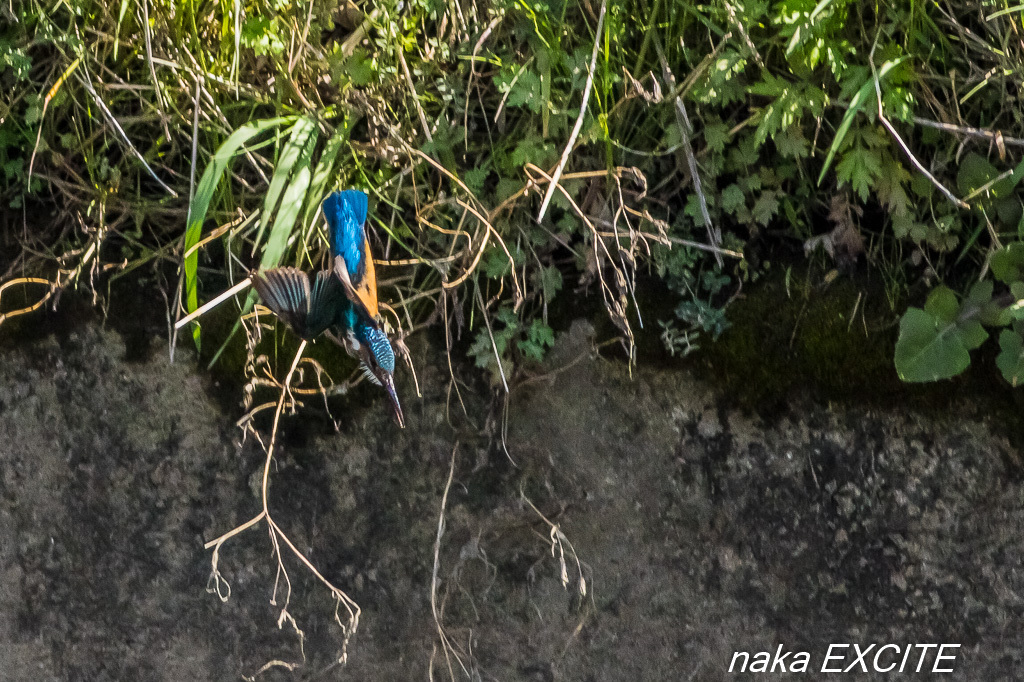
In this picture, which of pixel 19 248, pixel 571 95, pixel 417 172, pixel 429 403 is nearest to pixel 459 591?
pixel 429 403

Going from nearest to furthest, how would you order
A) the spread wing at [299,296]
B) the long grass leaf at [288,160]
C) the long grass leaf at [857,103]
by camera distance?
the spread wing at [299,296] < the long grass leaf at [857,103] < the long grass leaf at [288,160]

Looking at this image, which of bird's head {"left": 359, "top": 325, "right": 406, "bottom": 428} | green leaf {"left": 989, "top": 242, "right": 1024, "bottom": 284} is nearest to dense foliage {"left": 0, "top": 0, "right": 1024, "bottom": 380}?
green leaf {"left": 989, "top": 242, "right": 1024, "bottom": 284}

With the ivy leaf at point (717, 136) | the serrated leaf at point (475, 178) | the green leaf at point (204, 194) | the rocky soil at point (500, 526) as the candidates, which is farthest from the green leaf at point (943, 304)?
the green leaf at point (204, 194)

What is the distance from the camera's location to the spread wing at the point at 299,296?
4.42 ft

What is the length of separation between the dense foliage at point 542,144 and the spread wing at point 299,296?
0.25 meters

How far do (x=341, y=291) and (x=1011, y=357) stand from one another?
126cm

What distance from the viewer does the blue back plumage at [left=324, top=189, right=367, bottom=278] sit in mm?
1375

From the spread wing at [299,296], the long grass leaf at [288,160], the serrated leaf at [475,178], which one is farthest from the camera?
the serrated leaf at [475,178]

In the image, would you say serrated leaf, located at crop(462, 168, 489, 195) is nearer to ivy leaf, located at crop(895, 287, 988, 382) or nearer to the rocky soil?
the rocky soil

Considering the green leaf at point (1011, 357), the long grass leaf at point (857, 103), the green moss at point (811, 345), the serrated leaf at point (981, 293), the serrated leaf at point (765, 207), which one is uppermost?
the long grass leaf at point (857, 103)

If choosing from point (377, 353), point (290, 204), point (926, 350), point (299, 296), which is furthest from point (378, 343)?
point (926, 350)

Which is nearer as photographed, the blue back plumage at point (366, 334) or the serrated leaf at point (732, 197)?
the blue back plumage at point (366, 334)

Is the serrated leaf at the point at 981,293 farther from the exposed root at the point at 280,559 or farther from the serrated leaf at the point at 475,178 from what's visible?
the exposed root at the point at 280,559

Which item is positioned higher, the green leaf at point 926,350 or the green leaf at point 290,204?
the green leaf at point 290,204
